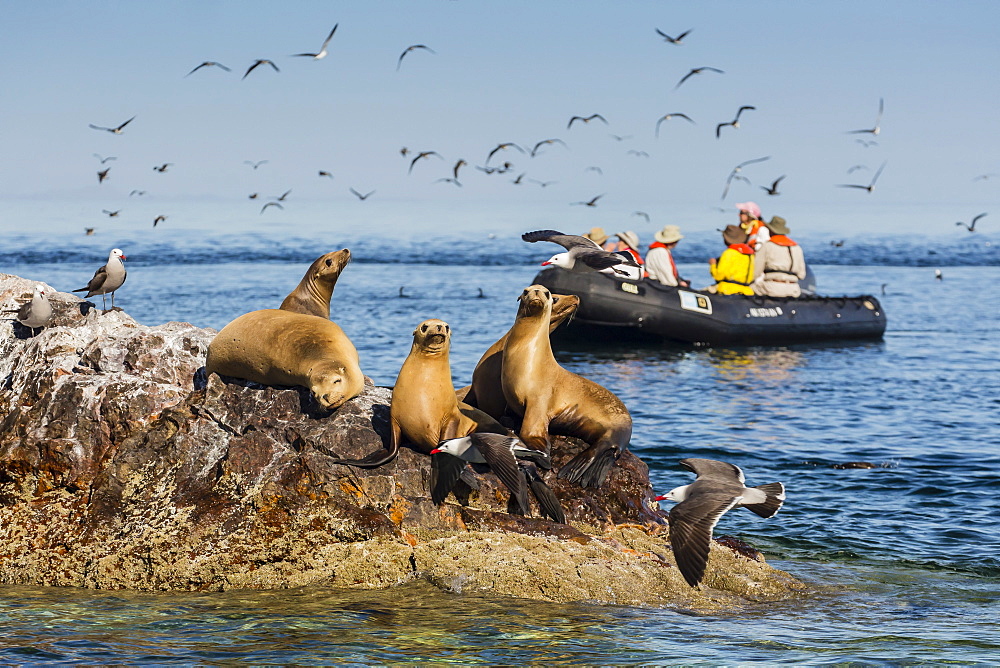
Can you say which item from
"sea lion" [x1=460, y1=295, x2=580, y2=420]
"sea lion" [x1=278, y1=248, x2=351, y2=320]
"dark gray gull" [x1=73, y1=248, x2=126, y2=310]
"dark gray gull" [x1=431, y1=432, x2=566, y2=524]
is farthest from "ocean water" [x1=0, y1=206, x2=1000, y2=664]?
"dark gray gull" [x1=73, y1=248, x2=126, y2=310]

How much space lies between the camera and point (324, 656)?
4812mm

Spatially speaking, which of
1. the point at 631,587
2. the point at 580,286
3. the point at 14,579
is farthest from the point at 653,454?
the point at 580,286

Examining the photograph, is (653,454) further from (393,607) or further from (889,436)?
(393,607)

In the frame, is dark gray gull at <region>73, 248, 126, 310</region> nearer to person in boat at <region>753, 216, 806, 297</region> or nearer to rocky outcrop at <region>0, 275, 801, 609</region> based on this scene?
rocky outcrop at <region>0, 275, 801, 609</region>

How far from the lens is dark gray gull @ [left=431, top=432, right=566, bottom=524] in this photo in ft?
18.3

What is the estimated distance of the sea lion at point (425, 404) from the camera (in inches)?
233

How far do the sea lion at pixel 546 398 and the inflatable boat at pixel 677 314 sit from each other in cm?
1220

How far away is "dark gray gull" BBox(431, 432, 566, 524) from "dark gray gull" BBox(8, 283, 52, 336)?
3.54m

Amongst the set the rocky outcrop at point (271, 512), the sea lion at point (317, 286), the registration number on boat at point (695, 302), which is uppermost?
the sea lion at point (317, 286)

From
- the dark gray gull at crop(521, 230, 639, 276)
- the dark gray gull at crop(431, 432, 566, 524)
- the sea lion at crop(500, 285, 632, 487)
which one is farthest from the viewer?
the dark gray gull at crop(521, 230, 639, 276)

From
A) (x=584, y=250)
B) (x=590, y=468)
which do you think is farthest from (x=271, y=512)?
(x=584, y=250)

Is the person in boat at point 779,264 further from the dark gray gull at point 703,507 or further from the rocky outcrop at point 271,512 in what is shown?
the dark gray gull at point 703,507

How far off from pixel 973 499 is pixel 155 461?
6.32 m

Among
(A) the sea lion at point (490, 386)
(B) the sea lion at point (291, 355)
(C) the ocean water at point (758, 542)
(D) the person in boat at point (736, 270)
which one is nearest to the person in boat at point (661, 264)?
(D) the person in boat at point (736, 270)
